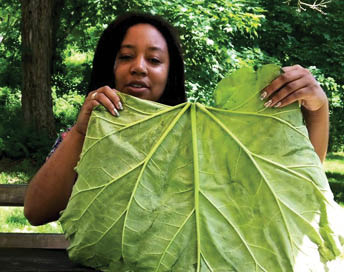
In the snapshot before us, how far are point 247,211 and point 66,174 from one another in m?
0.75

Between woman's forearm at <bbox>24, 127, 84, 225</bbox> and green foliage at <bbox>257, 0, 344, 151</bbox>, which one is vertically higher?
green foliage at <bbox>257, 0, 344, 151</bbox>

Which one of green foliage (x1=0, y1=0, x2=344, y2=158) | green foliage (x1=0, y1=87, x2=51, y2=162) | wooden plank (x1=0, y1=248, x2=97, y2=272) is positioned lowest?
green foliage (x1=0, y1=87, x2=51, y2=162)

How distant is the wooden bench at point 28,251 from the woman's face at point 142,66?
2.13 ft

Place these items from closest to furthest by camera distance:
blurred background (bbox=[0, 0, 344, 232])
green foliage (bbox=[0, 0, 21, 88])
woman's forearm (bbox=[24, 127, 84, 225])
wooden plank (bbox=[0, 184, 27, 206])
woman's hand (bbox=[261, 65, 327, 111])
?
woman's hand (bbox=[261, 65, 327, 111]) → woman's forearm (bbox=[24, 127, 84, 225]) → wooden plank (bbox=[0, 184, 27, 206]) → blurred background (bbox=[0, 0, 344, 232]) → green foliage (bbox=[0, 0, 21, 88])

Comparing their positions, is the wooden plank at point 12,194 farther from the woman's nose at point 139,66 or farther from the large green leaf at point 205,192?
the large green leaf at point 205,192

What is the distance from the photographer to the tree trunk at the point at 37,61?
634 centimetres

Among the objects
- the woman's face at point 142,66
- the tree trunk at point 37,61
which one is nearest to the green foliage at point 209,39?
the tree trunk at point 37,61

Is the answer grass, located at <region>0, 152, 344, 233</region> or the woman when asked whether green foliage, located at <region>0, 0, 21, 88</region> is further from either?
the woman

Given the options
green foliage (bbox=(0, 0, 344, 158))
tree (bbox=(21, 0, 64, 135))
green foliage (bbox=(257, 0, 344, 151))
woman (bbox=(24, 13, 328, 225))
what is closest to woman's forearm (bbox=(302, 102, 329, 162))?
woman (bbox=(24, 13, 328, 225))

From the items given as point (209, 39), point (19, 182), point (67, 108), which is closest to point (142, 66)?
point (19, 182)

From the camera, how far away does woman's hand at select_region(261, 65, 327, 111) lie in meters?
1.18

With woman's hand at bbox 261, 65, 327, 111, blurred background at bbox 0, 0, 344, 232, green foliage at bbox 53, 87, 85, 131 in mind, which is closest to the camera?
woman's hand at bbox 261, 65, 327, 111

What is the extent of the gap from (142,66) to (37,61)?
5198mm

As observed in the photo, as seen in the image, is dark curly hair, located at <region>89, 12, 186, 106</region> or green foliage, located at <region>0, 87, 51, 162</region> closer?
dark curly hair, located at <region>89, 12, 186, 106</region>
